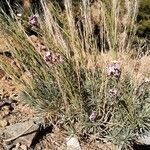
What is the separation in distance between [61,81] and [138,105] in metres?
0.58

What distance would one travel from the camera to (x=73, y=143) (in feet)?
10.0

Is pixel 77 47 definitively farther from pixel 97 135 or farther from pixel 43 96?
pixel 97 135

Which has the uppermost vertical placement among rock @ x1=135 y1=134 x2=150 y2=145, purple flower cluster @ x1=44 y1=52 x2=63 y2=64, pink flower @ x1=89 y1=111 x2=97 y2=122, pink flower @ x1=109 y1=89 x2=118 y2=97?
purple flower cluster @ x1=44 y1=52 x2=63 y2=64

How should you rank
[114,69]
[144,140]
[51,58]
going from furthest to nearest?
[144,140], [51,58], [114,69]

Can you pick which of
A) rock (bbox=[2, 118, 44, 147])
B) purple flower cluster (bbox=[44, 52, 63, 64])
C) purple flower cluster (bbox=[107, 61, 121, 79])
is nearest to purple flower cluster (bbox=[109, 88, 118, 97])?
purple flower cluster (bbox=[107, 61, 121, 79])

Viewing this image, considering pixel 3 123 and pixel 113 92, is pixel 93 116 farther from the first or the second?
pixel 3 123

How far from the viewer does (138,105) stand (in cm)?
308

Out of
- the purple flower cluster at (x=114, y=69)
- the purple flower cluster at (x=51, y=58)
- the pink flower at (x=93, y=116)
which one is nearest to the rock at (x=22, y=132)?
the pink flower at (x=93, y=116)

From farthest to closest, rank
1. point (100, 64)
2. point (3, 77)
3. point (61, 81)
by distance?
1. point (3, 77)
2. point (100, 64)
3. point (61, 81)

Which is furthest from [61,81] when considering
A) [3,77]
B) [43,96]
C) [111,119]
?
[3,77]

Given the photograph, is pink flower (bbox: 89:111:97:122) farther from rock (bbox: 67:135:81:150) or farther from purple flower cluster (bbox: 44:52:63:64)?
purple flower cluster (bbox: 44:52:63:64)

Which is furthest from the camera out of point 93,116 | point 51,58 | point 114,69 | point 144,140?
point 144,140

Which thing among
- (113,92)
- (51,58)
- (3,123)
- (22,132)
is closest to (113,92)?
(113,92)

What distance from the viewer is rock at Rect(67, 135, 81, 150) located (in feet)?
9.99
